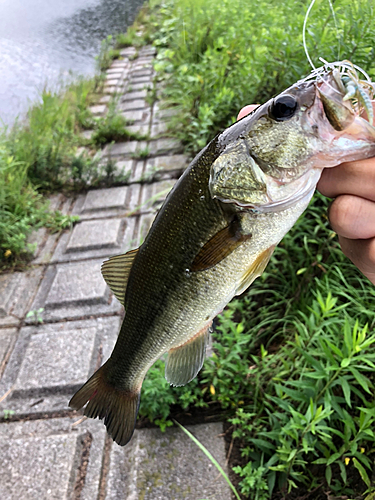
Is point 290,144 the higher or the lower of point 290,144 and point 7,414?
the higher

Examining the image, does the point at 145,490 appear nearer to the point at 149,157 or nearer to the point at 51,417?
the point at 51,417

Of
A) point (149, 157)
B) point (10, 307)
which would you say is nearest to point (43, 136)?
point (149, 157)

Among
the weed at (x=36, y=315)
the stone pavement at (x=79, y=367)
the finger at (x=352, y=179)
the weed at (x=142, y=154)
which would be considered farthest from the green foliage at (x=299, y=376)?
the weed at (x=142, y=154)

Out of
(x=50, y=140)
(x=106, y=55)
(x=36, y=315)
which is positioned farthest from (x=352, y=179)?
(x=106, y=55)

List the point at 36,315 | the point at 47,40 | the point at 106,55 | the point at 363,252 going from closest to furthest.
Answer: the point at 363,252 < the point at 36,315 < the point at 106,55 < the point at 47,40

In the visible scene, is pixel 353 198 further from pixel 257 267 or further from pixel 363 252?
pixel 257 267

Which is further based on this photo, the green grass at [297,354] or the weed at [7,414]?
the weed at [7,414]

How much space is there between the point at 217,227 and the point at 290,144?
1.06ft

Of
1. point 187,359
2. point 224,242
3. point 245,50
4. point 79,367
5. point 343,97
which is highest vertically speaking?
point 343,97

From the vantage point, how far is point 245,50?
3.84 metres

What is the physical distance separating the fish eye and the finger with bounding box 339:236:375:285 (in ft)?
1.45

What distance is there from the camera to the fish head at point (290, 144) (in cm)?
91

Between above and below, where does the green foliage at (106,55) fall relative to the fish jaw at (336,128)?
below

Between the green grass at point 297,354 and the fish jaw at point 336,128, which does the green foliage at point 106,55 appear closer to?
the green grass at point 297,354
